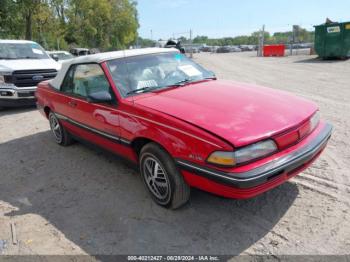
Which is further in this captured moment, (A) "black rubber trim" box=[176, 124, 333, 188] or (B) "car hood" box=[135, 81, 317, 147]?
(B) "car hood" box=[135, 81, 317, 147]

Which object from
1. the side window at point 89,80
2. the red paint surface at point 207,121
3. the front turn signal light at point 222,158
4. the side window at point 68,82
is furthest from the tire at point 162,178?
the side window at point 68,82

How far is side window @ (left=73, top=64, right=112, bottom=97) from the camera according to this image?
393 centimetres

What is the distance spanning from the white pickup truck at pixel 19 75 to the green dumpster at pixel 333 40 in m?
18.2

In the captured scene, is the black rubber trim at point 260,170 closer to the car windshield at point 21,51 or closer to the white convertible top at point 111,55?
the white convertible top at point 111,55

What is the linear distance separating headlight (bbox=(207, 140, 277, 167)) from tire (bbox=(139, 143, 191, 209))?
519mm

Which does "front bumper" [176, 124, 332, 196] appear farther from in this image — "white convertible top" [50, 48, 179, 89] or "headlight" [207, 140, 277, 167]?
"white convertible top" [50, 48, 179, 89]

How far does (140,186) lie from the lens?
3.91 meters

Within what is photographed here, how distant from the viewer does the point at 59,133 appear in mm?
5469

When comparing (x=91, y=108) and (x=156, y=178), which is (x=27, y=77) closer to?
(x=91, y=108)

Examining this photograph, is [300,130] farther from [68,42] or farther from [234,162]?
[68,42]

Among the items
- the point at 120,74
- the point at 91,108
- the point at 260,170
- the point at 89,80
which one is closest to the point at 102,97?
the point at 120,74

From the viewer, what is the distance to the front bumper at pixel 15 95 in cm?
816

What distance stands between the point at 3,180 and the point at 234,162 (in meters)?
3.43

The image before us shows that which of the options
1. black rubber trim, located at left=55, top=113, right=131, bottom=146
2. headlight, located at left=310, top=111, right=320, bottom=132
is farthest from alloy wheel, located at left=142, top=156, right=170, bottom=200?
headlight, located at left=310, top=111, right=320, bottom=132
